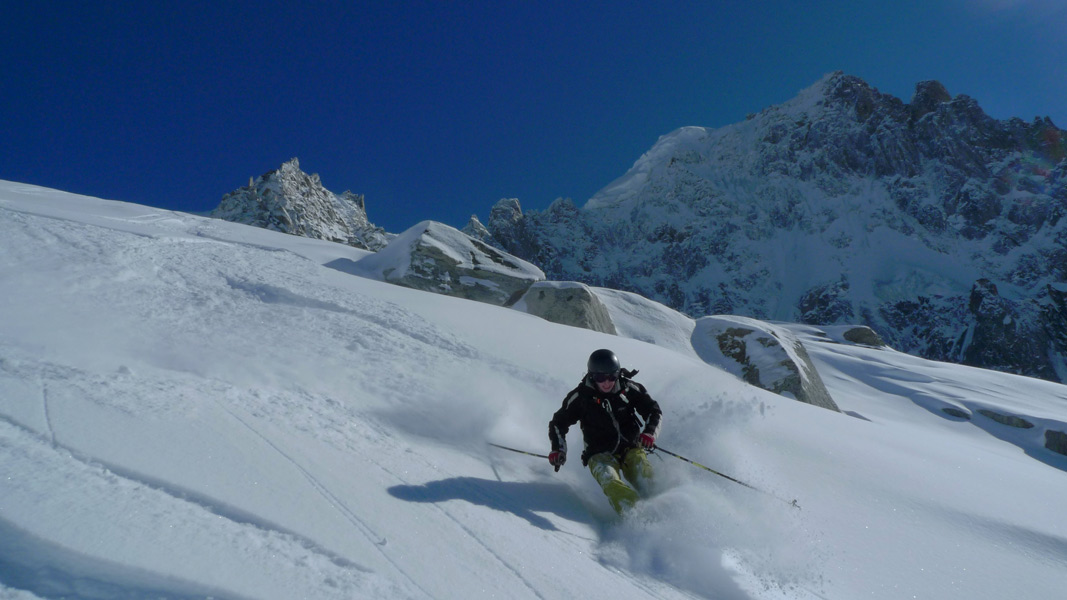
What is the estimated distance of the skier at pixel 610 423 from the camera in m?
4.51

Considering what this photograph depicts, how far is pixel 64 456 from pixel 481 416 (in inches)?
132

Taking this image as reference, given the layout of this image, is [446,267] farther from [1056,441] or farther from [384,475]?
[1056,441]

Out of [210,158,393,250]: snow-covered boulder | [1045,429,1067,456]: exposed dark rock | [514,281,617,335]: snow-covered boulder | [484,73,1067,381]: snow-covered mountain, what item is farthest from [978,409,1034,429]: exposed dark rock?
[484,73,1067,381]: snow-covered mountain

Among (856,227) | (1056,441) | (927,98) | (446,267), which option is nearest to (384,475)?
(446,267)

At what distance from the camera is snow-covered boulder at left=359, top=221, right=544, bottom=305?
50.3 feet

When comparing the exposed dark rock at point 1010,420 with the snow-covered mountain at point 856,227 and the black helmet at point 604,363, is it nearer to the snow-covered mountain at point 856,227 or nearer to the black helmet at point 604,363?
the black helmet at point 604,363

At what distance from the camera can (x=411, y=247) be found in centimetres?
1603

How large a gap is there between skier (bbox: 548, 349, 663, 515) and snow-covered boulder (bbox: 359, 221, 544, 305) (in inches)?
418

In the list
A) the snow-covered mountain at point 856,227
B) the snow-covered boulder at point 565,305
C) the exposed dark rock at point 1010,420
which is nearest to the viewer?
the snow-covered boulder at point 565,305

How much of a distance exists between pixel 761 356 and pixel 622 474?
11058 mm

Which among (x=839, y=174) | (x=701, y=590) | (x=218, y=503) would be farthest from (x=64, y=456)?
(x=839, y=174)

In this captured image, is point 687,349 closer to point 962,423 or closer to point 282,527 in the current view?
point 962,423

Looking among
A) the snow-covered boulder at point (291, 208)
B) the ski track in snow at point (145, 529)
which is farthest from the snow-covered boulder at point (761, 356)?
the snow-covered boulder at point (291, 208)

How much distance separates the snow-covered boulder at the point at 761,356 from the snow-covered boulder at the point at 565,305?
3125 millimetres
